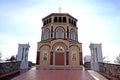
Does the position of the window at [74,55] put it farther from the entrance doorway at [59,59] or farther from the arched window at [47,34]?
the arched window at [47,34]

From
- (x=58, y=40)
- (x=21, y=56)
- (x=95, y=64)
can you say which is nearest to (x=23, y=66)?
(x=21, y=56)

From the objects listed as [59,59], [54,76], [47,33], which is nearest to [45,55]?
[59,59]

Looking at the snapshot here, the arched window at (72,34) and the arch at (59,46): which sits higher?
the arched window at (72,34)

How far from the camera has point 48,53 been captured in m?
21.0

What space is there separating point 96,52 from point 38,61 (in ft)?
36.3

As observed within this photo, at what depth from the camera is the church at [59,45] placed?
20.5 m

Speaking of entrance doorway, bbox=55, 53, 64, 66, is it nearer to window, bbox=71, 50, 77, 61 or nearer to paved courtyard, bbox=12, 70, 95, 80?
window, bbox=71, 50, 77, 61

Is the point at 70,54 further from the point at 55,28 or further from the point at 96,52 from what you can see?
the point at 96,52

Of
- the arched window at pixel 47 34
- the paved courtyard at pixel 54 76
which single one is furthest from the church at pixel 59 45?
the paved courtyard at pixel 54 76

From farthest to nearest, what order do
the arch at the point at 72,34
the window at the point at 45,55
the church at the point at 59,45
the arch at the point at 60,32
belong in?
the arch at the point at 72,34
the arch at the point at 60,32
the window at the point at 45,55
the church at the point at 59,45

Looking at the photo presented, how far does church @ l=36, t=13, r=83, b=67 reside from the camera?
808 inches

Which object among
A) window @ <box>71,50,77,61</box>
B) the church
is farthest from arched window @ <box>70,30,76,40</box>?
window @ <box>71,50,77,61</box>

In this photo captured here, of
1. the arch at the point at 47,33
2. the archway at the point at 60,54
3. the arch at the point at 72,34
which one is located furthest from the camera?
the arch at the point at 72,34

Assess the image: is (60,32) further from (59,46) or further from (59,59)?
(59,59)
